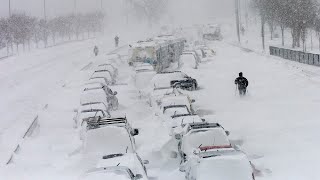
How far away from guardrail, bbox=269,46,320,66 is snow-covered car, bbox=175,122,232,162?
2977 cm

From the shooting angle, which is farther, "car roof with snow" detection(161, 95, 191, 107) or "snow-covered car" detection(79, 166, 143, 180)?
"car roof with snow" detection(161, 95, 191, 107)

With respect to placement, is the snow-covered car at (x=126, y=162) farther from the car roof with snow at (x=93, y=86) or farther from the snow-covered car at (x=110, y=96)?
the car roof with snow at (x=93, y=86)

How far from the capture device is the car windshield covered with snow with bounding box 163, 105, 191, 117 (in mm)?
20297

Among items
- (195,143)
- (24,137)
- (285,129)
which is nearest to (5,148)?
(24,137)

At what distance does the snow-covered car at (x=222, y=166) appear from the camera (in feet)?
36.7

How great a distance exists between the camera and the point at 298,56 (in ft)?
154

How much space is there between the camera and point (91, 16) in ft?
367

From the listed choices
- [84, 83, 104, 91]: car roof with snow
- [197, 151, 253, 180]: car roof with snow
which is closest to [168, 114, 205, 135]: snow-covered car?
[197, 151, 253, 180]: car roof with snow

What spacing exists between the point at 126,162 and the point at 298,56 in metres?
37.7

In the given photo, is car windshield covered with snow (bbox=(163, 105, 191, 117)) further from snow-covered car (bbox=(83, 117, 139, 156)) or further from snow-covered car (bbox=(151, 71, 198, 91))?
snow-covered car (bbox=(151, 71, 198, 91))

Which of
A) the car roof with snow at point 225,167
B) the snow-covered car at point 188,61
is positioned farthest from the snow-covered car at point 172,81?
the car roof with snow at point 225,167


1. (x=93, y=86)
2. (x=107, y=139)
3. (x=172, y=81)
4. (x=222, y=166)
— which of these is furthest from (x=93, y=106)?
(x=222, y=166)

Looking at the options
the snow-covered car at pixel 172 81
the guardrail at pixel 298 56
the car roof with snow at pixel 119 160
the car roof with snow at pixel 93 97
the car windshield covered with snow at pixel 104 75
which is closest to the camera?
the car roof with snow at pixel 119 160

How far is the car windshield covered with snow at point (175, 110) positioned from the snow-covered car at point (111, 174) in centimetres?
869
